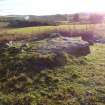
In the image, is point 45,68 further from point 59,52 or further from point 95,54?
point 95,54

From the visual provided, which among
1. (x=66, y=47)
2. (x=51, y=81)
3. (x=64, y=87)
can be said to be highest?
(x=66, y=47)

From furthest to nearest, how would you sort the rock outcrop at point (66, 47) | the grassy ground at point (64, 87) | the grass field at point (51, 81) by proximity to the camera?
the rock outcrop at point (66, 47) < the grass field at point (51, 81) < the grassy ground at point (64, 87)

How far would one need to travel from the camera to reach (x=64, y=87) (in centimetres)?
1723

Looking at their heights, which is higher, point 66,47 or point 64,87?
point 66,47

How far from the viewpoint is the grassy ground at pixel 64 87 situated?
51.3ft

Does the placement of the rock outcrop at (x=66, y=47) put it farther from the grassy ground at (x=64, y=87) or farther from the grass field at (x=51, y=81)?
the grassy ground at (x=64, y=87)

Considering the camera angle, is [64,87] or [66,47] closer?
[64,87]

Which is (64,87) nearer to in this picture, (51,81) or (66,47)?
(51,81)

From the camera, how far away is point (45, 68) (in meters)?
20.2

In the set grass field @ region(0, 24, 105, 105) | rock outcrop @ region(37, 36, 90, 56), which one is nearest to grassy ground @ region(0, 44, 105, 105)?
grass field @ region(0, 24, 105, 105)

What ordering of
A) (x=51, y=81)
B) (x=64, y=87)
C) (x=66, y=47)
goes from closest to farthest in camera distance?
(x=64, y=87)
(x=51, y=81)
(x=66, y=47)

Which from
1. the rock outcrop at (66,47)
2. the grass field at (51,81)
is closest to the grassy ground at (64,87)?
the grass field at (51,81)

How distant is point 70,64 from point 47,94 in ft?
18.5

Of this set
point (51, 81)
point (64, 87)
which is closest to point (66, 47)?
point (51, 81)
